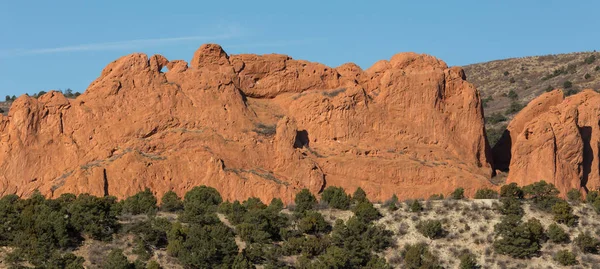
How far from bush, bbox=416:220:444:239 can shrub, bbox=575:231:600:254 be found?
6.16 m

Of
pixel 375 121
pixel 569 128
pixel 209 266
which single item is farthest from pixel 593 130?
pixel 209 266

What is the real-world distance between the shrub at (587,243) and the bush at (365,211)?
9127 mm

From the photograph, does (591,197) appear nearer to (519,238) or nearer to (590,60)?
(519,238)

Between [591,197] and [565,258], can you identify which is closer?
[565,258]

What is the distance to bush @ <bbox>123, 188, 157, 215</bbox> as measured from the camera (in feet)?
178

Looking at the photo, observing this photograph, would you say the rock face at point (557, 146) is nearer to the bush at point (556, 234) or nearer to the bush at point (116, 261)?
the bush at point (556, 234)

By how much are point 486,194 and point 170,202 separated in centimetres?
1458

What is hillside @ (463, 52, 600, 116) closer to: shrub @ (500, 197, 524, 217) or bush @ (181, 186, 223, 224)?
shrub @ (500, 197, 524, 217)

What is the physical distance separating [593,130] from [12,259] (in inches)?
1120

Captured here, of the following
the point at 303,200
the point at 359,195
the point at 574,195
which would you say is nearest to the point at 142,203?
the point at 303,200

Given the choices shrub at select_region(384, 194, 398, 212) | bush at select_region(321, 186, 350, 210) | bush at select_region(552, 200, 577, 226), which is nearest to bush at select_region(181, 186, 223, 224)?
bush at select_region(321, 186, 350, 210)

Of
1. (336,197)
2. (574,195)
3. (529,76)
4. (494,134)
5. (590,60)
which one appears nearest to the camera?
(336,197)

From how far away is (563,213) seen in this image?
189ft

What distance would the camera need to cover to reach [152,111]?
187 ft
